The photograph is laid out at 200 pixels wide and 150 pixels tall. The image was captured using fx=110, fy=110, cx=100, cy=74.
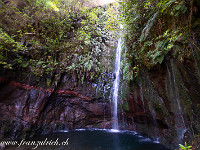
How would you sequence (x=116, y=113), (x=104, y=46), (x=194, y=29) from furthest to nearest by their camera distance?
(x=104, y=46), (x=116, y=113), (x=194, y=29)

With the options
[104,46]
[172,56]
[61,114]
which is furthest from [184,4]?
[61,114]

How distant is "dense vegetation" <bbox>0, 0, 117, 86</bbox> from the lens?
28.9 feet

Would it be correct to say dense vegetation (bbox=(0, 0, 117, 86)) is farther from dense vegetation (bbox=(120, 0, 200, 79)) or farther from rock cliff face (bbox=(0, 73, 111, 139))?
dense vegetation (bbox=(120, 0, 200, 79))

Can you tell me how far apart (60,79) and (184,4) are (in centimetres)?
865

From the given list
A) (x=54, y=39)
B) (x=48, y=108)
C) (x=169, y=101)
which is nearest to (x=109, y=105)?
(x=169, y=101)

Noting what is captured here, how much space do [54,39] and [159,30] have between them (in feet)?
28.4

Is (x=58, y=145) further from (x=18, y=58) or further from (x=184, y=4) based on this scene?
(x=184, y=4)

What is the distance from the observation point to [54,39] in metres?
10.0

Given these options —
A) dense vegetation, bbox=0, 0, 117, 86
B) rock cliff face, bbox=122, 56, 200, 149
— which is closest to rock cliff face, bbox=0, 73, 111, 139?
dense vegetation, bbox=0, 0, 117, 86

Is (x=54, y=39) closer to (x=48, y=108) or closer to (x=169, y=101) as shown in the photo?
(x=48, y=108)

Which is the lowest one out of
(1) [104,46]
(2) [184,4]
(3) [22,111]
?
(3) [22,111]

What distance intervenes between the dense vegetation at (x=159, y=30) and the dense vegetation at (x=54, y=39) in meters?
2.43

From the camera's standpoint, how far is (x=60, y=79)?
9.18 m

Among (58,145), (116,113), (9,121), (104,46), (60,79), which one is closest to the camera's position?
(58,145)
